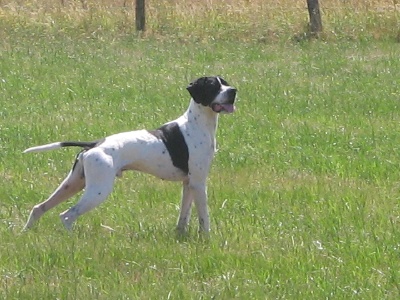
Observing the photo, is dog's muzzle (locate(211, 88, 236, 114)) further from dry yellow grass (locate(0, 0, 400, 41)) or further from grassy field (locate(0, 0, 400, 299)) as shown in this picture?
dry yellow grass (locate(0, 0, 400, 41))

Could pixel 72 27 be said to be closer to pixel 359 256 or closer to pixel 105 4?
pixel 105 4

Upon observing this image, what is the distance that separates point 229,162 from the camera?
10789 millimetres

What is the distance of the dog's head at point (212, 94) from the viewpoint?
8.09 m

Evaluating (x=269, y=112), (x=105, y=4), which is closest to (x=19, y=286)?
(x=269, y=112)

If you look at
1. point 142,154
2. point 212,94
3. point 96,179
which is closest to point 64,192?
point 96,179

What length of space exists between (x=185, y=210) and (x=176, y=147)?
0.48 meters

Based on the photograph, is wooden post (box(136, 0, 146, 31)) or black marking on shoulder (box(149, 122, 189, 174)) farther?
wooden post (box(136, 0, 146, 31))

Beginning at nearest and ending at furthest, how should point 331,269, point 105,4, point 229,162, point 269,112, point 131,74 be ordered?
point 331,269
point 229,162
point 269,112
point 131,74
point 105,4

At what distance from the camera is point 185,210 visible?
8.14 metres

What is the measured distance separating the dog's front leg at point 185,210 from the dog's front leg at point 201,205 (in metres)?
0.07

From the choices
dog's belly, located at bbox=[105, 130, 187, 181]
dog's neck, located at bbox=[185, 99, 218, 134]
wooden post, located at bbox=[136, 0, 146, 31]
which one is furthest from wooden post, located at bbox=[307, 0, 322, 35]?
dog's belly, located at bbox=[105, 130, 187, 181]

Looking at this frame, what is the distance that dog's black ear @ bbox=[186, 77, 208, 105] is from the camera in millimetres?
8094

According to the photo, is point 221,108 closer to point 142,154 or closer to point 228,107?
point 228,107

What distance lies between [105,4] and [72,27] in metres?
4.46
